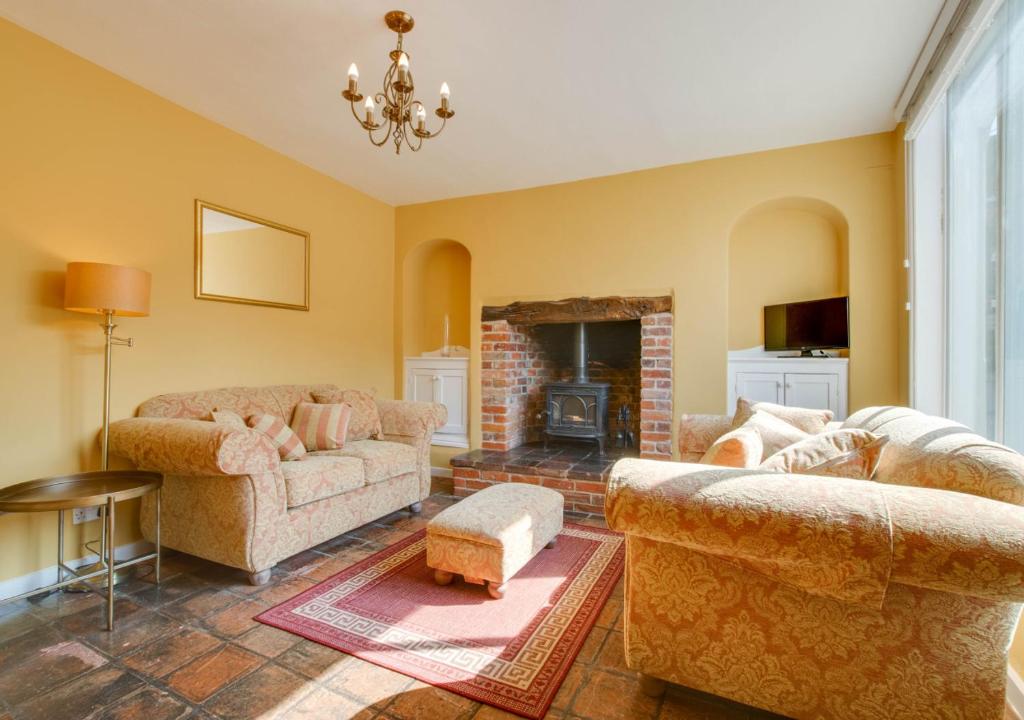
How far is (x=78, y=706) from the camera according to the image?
149cm

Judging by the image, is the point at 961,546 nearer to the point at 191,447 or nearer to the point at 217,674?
the point at 217,674

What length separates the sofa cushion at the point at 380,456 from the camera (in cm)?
290

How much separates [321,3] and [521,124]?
139cm

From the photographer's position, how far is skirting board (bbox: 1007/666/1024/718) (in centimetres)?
140

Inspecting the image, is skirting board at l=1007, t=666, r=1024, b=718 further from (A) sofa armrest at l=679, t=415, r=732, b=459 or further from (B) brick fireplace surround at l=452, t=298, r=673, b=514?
(B) brick fireplace surround at l=452, t=298, r=673, b=514

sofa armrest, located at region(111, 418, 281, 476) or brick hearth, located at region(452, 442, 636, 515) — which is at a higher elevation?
sofa armrest, located at region(111, 418, 281, 476)

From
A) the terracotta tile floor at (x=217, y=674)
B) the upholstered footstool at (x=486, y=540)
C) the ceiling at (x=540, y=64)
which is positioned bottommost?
the terracotta tile floor at (x=217, y=674)

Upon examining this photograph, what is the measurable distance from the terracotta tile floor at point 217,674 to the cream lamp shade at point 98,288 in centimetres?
134

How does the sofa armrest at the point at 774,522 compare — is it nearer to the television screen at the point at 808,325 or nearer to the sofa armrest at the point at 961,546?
the sofa armrest at the point at 961,546

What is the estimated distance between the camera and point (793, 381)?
132 inches

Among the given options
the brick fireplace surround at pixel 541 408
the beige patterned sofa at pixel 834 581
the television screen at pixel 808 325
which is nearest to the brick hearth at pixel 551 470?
the brick fireplace surround at pixel 541 408

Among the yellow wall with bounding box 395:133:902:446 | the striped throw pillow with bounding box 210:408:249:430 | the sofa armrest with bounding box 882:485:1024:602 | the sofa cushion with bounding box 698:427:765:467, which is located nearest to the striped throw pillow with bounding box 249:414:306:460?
the striped throw pillow with bounding box 210:408:249:430

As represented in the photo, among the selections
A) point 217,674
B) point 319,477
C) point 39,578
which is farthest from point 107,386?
point 217,674

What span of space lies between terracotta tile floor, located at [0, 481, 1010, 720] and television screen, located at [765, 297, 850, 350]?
235 cm
